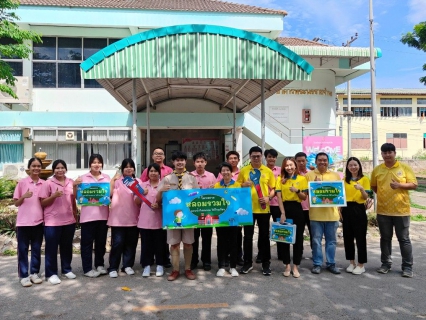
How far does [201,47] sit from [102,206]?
374 centimetres

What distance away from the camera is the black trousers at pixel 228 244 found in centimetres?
482

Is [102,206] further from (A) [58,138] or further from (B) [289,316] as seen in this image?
(A) [58,138]

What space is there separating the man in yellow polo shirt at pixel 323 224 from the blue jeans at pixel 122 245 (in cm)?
258

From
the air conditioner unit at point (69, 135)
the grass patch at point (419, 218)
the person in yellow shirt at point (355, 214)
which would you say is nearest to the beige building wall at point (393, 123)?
the grass patch at point (419, 218)

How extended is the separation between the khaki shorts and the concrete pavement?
0.54 metres

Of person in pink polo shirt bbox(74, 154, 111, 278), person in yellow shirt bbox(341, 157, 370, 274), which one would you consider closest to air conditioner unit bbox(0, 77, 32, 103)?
person in pink polo shirt bbox(74, 154, 111, 278)

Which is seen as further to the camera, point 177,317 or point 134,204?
point 134,204

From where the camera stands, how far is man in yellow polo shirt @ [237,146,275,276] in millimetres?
4812

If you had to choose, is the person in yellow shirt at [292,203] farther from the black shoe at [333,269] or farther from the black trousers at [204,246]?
the black trousers at [204,246]

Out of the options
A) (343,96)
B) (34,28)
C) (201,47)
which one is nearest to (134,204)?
(201,47)

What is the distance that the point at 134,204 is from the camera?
4785 mm

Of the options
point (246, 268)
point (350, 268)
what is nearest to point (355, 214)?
point (350, 268)

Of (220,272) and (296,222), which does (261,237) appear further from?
(220,272)

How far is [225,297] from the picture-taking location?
4062 mm
